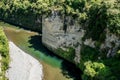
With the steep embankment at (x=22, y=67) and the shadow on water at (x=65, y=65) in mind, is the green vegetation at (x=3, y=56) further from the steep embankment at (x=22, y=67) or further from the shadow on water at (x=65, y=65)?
the shadow on water at (x=65, y=65)

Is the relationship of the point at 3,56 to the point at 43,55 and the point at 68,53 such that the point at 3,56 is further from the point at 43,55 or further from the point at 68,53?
the point at 68,53

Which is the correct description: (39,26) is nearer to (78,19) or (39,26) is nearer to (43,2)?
(43,2)

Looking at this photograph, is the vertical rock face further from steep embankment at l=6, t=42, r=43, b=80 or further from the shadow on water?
steep embankment at l=6, t=42, r=43, b=80

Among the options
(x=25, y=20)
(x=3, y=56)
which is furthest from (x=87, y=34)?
(x=25, y=20)

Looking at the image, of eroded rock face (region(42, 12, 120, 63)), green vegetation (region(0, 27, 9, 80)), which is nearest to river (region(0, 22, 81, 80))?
Result: eroded rock face (region(42, 12, 120, 63))

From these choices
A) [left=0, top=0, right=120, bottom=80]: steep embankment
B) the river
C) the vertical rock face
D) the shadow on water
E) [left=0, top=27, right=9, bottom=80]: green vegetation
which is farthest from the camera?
the vertical rock face

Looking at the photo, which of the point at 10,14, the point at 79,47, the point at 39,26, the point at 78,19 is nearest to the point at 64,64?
the point at 79,47
